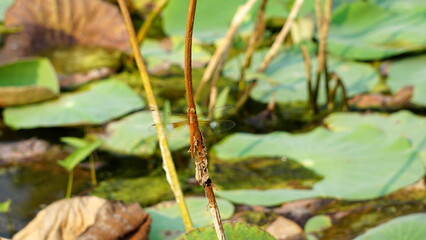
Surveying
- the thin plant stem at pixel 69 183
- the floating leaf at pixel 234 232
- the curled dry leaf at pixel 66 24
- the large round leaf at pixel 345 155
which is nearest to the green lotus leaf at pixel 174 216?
the large round leaf at pixel 345 155

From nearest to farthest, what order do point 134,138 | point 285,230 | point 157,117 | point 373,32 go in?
point 157,117 → point 285,230 → point 134,138 → point 373,32

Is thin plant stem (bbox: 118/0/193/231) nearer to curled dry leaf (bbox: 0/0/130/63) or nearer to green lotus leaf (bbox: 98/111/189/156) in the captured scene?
green lotus leaf (bbox: 98/111/189/156)

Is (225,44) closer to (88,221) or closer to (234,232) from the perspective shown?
(88,221)

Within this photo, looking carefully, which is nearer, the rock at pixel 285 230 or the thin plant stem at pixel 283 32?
the rock at pixel 285 230

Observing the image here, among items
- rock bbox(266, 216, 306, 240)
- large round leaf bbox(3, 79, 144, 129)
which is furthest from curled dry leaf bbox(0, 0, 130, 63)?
rock bbox(266, 216, 306, 240)

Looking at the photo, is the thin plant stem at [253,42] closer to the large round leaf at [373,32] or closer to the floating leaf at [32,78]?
the large round leaf at [373,32]

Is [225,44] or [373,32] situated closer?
[225,44]

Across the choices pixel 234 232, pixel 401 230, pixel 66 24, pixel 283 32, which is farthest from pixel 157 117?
pixel 66 24
